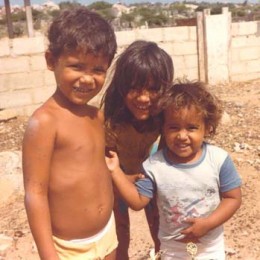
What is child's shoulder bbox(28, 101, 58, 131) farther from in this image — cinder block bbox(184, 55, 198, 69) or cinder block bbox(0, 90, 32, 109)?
cinder block bbox(184, 55, 198, 69)

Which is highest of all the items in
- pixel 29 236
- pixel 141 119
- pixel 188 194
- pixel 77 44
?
pixel 77 44

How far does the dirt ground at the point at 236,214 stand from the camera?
3.44m

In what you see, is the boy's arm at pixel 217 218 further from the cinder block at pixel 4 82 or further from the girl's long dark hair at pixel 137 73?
the cinder block at pixel 4 82

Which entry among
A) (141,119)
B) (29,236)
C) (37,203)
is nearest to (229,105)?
(29,236)

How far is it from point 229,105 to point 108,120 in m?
5.96

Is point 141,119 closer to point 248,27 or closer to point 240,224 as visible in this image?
point 240,224

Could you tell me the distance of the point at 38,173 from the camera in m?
1.62

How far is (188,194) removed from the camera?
1.84 m

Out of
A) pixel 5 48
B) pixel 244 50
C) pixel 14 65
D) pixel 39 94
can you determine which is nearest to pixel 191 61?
pixel 244 50

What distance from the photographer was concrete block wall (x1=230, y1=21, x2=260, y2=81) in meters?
9.45

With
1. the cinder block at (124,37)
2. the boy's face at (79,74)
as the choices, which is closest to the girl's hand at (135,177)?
the boy's face at (79,74)

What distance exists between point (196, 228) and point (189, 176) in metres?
0.20

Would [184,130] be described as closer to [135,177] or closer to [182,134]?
[182,134]

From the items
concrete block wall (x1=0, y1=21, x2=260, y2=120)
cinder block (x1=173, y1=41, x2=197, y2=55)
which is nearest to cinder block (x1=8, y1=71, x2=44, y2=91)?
concrete block wall (x1=0, y1=21, x2=260, y2=120)
